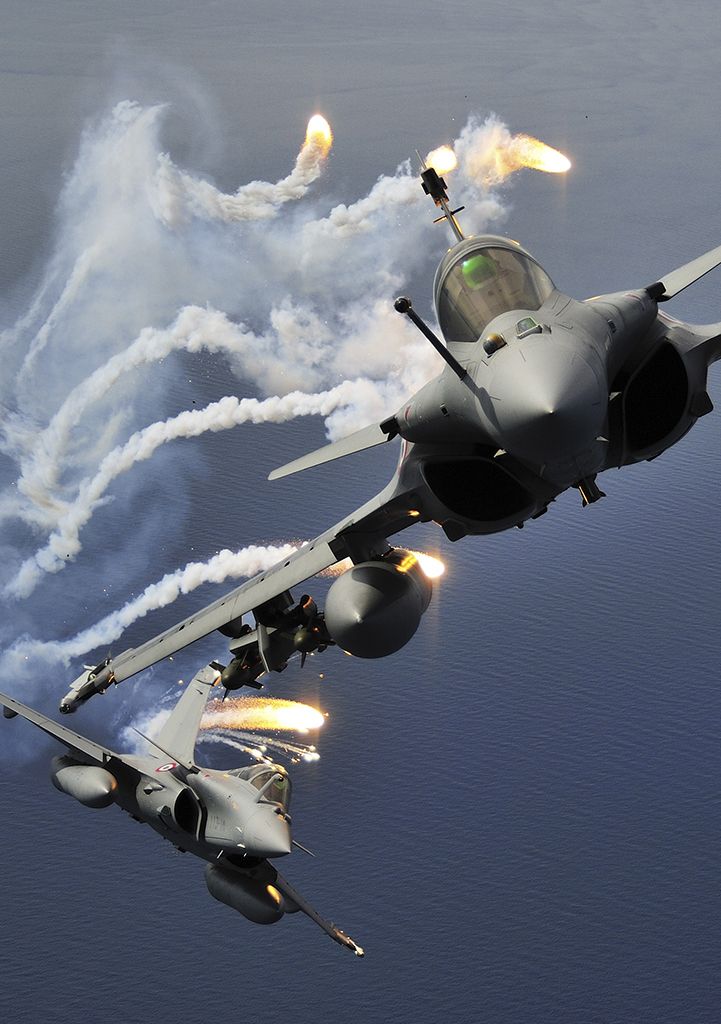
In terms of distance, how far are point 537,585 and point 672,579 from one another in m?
14.4

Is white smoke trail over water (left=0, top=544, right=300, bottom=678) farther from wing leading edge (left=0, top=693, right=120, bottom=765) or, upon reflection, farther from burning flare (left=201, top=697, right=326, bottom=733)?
wing leading edge (left=0, top=693, right=120, bottom=765)

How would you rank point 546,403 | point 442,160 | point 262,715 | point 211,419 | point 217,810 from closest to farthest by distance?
point 546,403, point 442,160, point 217,810, point 211,419, point 262,715

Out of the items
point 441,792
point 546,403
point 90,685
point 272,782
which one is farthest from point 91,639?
point 546,403

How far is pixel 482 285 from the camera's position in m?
30.1

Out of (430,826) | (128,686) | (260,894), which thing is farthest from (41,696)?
(260,894)

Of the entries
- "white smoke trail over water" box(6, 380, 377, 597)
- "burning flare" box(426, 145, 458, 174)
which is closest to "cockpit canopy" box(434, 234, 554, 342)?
"burning flare" box(426, 145, 458, 174)

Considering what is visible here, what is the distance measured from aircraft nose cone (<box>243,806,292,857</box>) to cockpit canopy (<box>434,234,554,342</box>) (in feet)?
107

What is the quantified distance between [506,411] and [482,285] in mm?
5412

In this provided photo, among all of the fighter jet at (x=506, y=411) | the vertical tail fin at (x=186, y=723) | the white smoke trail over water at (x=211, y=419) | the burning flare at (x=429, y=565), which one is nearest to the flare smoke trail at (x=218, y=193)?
the white smoke trail over water at (x=211, y=419)

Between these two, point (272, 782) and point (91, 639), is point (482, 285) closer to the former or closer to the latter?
point (272, 782)

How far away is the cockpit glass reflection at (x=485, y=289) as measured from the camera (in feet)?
97.0

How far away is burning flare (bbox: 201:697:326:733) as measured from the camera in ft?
377

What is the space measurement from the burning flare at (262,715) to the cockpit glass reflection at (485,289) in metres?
80.3

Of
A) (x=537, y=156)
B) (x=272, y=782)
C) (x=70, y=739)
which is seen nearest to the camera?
(x=537, y=156)
